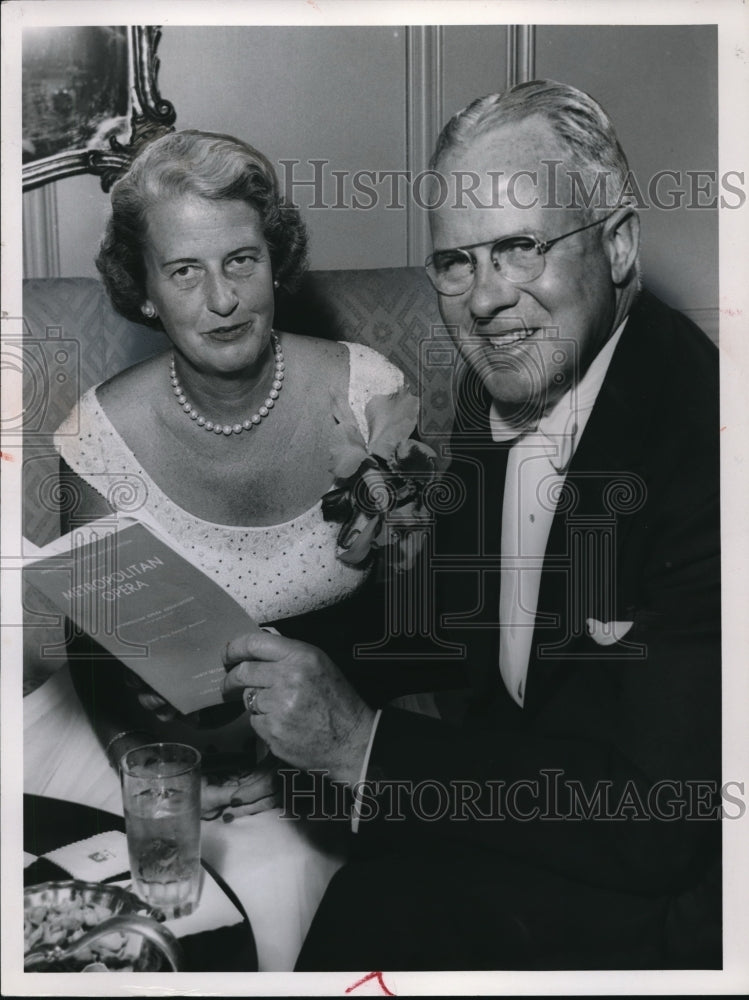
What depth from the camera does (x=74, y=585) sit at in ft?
5.20

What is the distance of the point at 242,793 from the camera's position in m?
1.58

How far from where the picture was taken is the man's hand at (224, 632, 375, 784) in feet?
5.07

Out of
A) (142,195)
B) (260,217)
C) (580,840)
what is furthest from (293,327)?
(580,840)

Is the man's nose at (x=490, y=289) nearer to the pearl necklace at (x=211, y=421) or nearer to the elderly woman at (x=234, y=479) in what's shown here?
the elderly woman at (x=234, y=479)

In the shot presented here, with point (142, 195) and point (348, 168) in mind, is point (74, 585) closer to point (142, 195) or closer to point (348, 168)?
point (142, 195)

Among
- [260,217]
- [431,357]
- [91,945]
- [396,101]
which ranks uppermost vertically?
[396,101]

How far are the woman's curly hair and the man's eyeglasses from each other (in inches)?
8.2

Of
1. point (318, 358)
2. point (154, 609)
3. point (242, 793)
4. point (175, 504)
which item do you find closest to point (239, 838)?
point (242, 793)

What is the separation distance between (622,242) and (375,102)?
418mm

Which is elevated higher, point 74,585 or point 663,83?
point 663,83

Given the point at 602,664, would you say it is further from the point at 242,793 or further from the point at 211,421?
the point at 211,421

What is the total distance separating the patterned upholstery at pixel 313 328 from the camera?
1563 millimetres

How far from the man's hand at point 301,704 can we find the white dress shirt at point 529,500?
0.24m

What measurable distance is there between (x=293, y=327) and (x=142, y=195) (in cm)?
29
